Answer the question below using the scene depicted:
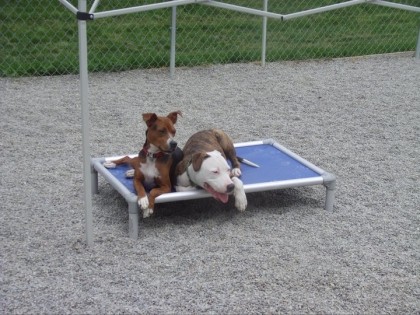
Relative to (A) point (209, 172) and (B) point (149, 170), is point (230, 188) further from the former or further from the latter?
(B) point (149, 170)

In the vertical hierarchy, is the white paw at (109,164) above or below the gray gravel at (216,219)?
above

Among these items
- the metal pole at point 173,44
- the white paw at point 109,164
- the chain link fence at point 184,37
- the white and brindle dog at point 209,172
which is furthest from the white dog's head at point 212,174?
the chain link fence at point 184,37

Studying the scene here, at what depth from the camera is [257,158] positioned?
5.05m

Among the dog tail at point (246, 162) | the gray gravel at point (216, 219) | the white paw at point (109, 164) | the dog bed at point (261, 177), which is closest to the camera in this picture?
the gray gravel at point (216, 219)

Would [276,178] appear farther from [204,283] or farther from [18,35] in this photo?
[18,35]

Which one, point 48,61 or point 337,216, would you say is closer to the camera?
point 337,216

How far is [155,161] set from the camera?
4.36 metres

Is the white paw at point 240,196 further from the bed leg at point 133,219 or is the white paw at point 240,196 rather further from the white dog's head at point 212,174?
the bed leg at point 133,219

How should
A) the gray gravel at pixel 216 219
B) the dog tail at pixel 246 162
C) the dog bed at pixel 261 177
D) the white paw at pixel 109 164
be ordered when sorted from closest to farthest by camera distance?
the gray gravel at pixel 216 219 < the dog bed at pixel 261 177 < the white paw at pixel 109 164 < the dog tail at pixel 246 162

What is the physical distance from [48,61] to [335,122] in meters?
3.40

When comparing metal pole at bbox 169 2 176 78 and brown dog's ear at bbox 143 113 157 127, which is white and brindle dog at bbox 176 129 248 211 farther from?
metal pole at bbox 169 2 176 78

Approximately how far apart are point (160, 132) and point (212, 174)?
1.26 ft

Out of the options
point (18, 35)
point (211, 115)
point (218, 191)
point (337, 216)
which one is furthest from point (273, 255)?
point (18, 35)

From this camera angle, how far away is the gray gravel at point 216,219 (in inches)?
144
